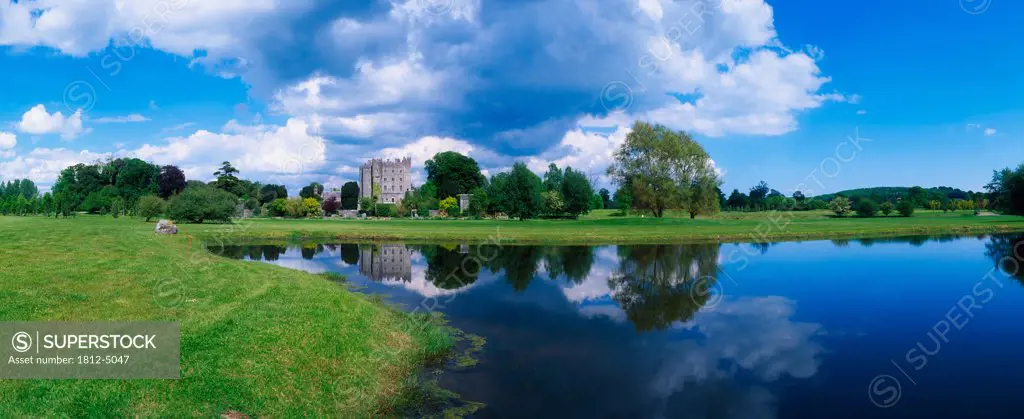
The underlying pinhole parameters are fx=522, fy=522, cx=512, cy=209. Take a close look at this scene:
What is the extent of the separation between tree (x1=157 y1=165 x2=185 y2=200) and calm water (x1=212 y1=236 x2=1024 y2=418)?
258 ft

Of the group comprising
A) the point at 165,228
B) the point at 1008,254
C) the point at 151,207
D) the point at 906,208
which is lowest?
the point at 1008,254

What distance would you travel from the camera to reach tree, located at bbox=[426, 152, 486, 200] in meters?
124

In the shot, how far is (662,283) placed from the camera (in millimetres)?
23641

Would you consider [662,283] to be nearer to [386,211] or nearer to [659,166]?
[659,166]

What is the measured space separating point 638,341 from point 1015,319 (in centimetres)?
1321

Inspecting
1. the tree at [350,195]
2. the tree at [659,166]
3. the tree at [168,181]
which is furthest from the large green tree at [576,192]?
the tree at [350,195]

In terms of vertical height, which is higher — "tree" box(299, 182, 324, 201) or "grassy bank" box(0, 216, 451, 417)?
"tree" box(299, 182, 324, 201)

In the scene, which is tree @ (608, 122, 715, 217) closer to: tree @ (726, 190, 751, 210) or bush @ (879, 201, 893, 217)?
bush @ (879, 201, 893, 217)

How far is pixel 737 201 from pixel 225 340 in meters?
131

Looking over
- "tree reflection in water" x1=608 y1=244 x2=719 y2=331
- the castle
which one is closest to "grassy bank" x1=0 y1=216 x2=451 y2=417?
"tree reflection in water" x1=608 y1=244 x2=719 y2=331

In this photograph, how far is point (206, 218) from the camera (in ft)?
207

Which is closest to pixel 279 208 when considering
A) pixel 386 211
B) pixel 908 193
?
pixel 386 211

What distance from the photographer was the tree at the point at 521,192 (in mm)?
75375

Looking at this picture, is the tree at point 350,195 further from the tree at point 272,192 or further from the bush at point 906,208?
the bush at point 906,208
